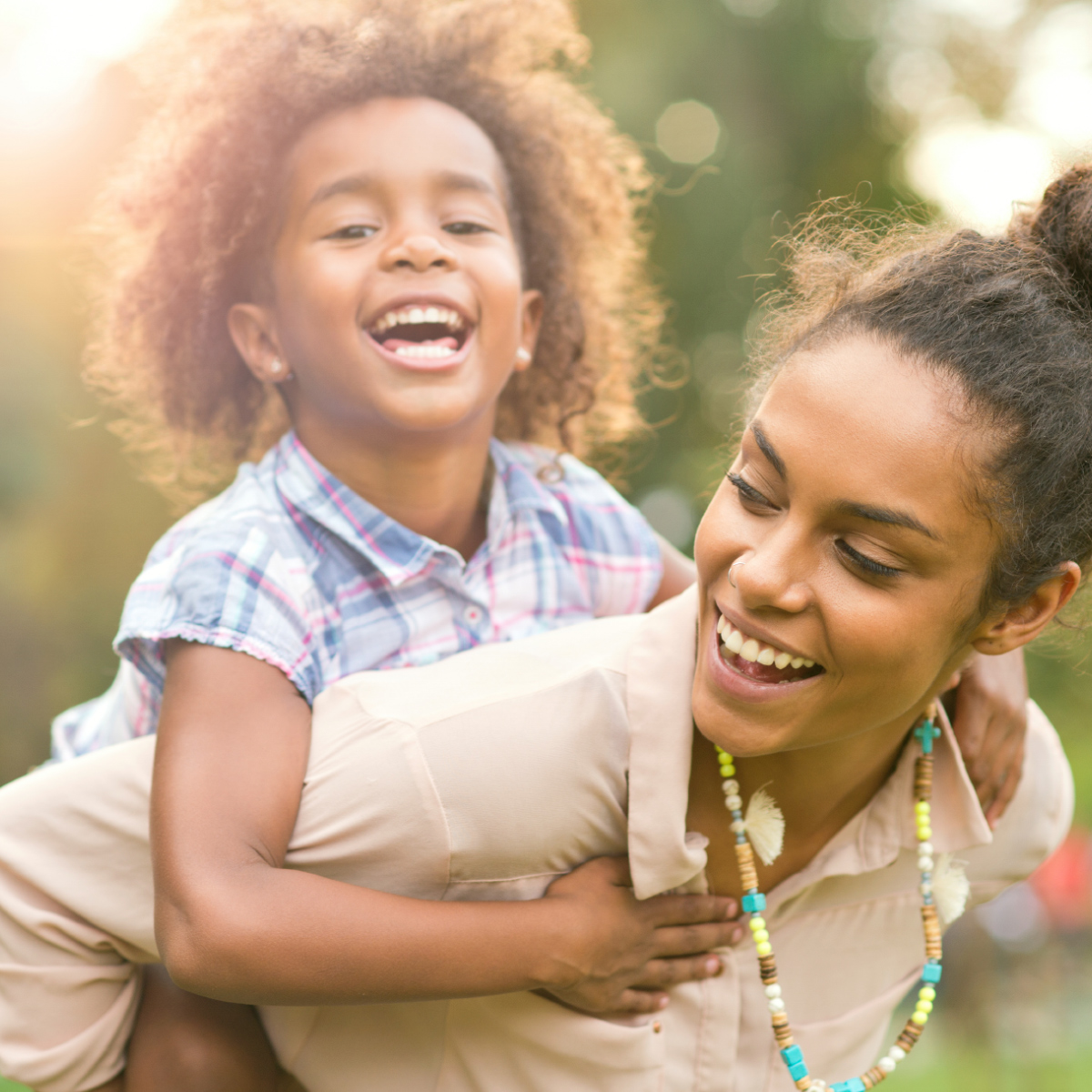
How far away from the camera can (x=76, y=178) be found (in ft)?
23.5

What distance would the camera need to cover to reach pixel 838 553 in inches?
70.8

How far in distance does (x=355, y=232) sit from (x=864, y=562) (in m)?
1.34

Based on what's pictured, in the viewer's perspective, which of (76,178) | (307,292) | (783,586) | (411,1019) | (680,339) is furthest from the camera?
(680,339)

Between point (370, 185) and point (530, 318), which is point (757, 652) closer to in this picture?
point (370, 185)

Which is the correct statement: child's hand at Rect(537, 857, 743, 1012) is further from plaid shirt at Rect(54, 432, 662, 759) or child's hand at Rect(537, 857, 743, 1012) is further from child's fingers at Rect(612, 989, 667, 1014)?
plaid shirt at Rect(54, 432, 662, 759)

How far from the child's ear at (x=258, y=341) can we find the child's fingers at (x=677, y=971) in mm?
1515

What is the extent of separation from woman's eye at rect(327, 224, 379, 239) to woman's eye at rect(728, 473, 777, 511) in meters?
1.05

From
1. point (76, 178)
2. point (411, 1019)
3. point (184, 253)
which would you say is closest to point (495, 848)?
point (411, 1019)

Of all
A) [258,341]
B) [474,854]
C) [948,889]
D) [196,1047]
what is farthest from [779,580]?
[258,341]

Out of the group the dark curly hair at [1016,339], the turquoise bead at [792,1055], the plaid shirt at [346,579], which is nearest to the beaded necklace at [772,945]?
the turquoise bead at [792,1055]

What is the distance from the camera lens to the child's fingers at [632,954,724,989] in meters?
2.02

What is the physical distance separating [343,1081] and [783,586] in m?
1.11

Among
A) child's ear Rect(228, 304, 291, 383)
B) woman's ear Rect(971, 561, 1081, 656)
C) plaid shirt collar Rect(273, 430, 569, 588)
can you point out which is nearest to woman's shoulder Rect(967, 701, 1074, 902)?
woman's ear Rect(971, 561, 1081, 656)

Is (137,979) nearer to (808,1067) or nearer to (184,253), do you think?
(808,1067)
